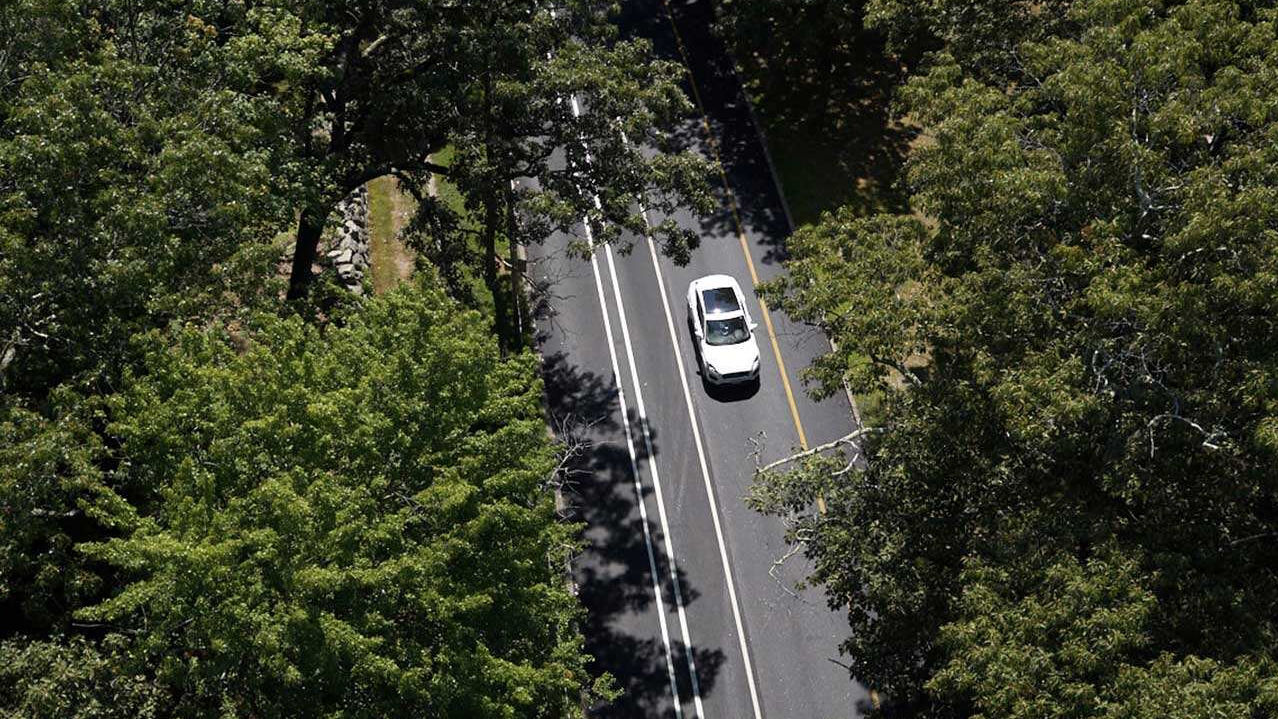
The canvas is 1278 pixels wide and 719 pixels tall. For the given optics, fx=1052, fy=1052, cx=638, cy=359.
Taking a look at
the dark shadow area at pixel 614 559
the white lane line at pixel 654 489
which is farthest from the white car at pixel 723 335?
the dark shadow area at pixel 614 559

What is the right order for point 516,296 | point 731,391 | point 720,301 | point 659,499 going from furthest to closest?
1. point 516,296
2. point 720,301
3. point 731,391
4. point 659,499

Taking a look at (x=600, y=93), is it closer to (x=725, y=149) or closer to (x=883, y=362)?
(x=883, y=362)

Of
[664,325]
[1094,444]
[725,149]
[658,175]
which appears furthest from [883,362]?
[725,149]

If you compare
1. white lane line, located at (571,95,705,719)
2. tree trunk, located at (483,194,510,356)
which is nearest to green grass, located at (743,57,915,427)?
white lane line, located at (571,95,705,719)

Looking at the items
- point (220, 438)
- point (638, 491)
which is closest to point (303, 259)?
point (638, 491)

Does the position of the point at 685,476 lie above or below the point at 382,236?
below

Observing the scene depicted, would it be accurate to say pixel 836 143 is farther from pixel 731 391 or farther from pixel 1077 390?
pixel 1077 390

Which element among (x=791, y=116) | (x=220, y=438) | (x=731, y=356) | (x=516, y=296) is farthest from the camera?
(x=791, y=116)

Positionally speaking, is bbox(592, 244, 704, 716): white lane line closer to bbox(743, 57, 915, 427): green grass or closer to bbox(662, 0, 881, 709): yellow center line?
bbox(662, 0, 881, 709): yellow center line
